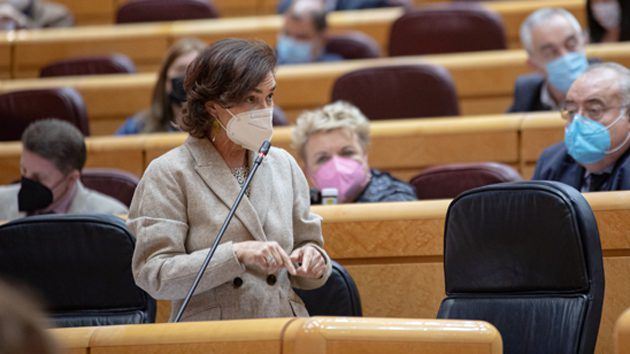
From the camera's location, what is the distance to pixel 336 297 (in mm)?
1555

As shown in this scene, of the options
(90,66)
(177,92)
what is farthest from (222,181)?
(90,66)

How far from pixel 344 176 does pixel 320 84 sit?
0.97 m

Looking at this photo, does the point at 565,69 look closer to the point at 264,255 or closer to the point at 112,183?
the point at 112,183

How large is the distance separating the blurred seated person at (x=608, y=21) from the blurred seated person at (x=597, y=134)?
1084mm

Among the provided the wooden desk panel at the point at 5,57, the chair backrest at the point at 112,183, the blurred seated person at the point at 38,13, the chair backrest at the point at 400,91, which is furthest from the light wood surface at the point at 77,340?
the blurred seated person at the point at 38,13

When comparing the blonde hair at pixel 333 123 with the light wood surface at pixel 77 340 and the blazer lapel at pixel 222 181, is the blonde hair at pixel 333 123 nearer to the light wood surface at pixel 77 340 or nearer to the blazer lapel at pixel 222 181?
the blazer lapel at pixel 222 181

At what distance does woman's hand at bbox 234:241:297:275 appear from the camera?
47.6 inches

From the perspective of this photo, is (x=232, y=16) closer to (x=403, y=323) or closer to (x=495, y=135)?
(x=495, y=135)

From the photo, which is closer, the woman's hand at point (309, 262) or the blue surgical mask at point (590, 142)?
the woman's hand at point (309, 262)

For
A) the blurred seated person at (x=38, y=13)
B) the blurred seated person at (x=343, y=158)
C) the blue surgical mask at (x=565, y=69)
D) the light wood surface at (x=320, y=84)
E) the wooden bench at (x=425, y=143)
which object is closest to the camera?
the blurred seated person at (x=343, y=158)

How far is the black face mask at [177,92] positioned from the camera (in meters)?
2.39

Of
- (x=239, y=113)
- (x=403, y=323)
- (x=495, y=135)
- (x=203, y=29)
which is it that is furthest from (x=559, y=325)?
(x=203, y=29)

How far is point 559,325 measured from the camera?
1.33 metres

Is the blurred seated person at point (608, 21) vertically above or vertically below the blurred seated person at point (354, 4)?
above
